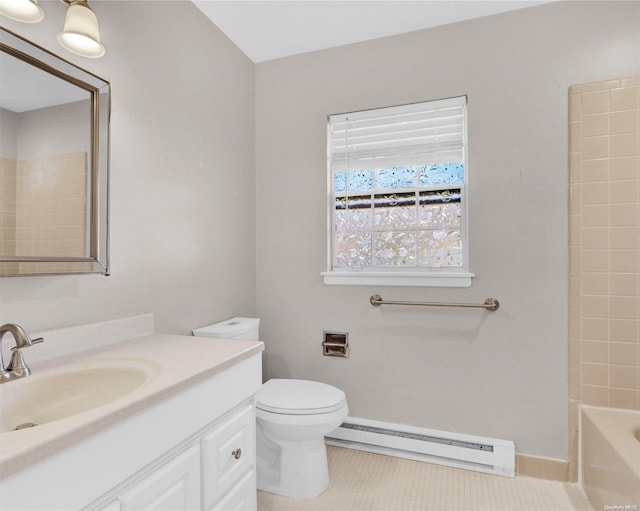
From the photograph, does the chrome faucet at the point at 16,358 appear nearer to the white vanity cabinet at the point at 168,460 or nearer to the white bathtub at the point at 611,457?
the white vanity cabinet at the point at 168,460

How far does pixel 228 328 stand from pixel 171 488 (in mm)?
966

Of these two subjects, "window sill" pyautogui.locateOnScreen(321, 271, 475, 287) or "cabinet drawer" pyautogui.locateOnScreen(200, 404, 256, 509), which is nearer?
"cabinet drawer" pyautogui.locateOnScreen(200, 404, 256, 509)

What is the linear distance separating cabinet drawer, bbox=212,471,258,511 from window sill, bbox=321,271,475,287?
1167 millimetres

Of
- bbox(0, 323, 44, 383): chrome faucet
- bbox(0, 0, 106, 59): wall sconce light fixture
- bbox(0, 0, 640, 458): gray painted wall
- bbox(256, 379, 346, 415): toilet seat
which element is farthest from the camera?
bbox(256, 379, 346, 415): toilet seat

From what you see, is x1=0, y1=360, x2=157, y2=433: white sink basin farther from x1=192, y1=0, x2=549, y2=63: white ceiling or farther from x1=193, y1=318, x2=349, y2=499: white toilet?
x1=192, y1=0, x2=549, y2=63: white ceiling

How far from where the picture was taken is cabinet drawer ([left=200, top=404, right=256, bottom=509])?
1096 mm

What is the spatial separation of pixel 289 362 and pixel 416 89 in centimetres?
183

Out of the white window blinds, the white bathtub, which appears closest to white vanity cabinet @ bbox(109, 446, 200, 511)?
the white bathtub

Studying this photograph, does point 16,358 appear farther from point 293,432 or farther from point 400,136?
point 400,136

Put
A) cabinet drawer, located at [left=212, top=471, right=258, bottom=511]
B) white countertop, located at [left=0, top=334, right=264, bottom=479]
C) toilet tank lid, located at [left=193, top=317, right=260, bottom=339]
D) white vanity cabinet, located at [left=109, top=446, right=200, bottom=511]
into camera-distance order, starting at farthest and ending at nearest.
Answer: toilet tank lid, located at [left=193, top=317, right=260, bottom=339] < cabinet drawer, located at [left=212, top=471, right=258, bottom=511] < white vanity cabinet, located at [left=109, top=446, right=200, bottom=511] < white countertop, located at [left=0, top=334, right=264, bottom=479]

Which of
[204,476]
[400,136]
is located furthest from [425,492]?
[400,136]

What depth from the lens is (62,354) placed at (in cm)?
121

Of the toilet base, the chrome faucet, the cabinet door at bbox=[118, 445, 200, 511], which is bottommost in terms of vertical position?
the toilet base

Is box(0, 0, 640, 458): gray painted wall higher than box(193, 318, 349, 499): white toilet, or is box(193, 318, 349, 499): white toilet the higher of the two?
box(0, 0, 640, 458): gray painted wall
